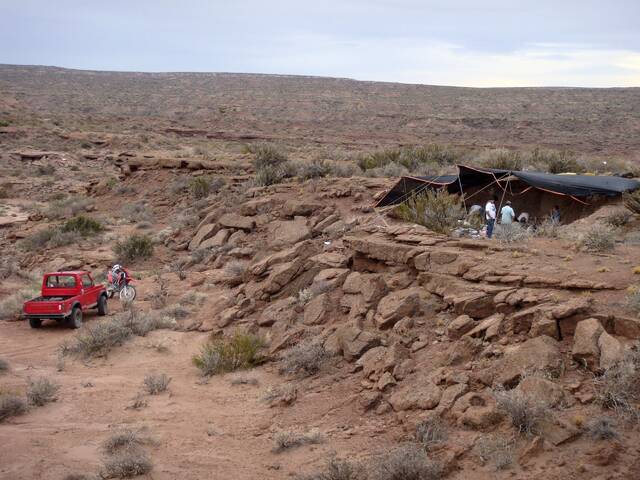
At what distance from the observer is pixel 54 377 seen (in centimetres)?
998

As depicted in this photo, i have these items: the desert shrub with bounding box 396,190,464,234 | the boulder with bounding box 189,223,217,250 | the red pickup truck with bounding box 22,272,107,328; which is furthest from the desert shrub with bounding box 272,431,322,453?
the boulder with bounding box 189,223,217,250

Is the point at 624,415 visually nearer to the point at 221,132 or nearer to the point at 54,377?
the point at 54,377

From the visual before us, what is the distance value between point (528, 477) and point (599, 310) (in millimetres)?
2555

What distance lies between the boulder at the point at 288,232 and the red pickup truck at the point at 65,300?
173 inches

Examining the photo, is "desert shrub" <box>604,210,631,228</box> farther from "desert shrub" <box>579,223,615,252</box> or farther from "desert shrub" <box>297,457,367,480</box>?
"desert shrub" <box>297,457,367,480</box>

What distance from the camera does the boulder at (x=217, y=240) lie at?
57.8ft

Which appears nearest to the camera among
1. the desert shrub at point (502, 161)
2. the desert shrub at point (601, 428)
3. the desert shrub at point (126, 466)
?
the desert shrub at point (601, 428)

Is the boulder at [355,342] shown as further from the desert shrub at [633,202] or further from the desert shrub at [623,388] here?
the desert shrub at [633,202]

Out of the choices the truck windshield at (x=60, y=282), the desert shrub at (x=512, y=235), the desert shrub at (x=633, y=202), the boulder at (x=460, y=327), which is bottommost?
the truck windshield at (x=60, y=282)

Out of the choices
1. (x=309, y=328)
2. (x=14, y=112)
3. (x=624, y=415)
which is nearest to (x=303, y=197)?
(x=309, y=328)

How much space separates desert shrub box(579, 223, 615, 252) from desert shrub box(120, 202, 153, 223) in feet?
54.9

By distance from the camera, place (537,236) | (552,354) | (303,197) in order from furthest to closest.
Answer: (303,197)
(537,236)
(552,354)

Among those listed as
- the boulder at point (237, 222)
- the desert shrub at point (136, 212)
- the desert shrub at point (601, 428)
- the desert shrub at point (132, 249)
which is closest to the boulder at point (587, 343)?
the desert shrub at point (601, 428)

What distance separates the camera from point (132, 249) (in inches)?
720
